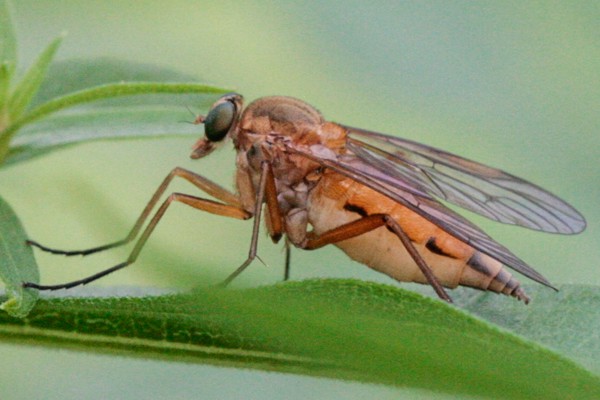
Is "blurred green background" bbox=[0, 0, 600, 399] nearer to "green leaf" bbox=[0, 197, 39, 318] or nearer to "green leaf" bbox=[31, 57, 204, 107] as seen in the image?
"green leaf" bbox=[31, 57, 204, 107]

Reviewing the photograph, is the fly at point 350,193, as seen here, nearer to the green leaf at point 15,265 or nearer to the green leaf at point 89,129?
the green leaf at point 89,129

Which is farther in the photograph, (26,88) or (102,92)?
(26,88)

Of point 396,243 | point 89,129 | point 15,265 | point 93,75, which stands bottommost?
point 15,265

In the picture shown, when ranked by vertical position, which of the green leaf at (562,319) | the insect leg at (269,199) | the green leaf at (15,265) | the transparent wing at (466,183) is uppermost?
the transparent wing at (466,183)

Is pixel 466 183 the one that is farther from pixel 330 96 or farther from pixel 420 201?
pixel 330 96

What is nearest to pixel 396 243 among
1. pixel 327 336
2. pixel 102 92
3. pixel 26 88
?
pixel 102 92

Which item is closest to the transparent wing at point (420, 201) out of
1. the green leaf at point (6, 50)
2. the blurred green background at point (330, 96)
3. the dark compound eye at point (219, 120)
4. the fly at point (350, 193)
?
the fly at point (350, 193)
